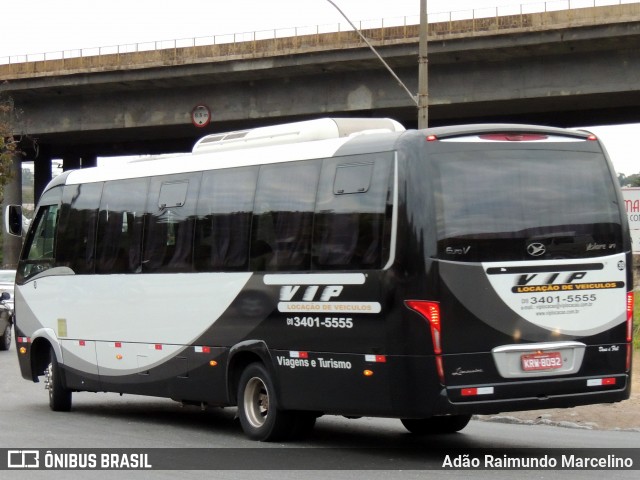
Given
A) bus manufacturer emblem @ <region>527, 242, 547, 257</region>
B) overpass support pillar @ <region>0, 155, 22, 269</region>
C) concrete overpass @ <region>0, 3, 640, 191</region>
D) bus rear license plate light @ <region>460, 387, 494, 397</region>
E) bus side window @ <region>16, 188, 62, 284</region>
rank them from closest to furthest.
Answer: bus rear license plate light @ <region>460, 387, 494, 397</region> → bus manufacturer emblem @ <region>527, 242, 547, 257</region> → bus side window @ <region>16, 188, 62, 284</region> → concrete overpass @ <region>0, 3, 640, 191</region> → overpass support pillar @ <region>0, 155, 22, 269</region>

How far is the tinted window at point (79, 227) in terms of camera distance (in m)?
15.3

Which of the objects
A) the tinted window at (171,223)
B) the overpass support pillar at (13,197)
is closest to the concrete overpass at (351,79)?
the overpass support pillar at (13,197)

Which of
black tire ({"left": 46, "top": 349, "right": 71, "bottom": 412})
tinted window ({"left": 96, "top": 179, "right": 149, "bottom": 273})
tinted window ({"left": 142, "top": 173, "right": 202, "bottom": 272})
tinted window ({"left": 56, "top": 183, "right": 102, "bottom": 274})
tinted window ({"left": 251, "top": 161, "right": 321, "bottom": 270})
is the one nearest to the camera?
tinted window ({"left": 251, "top": 161, "right": 321, "bottom": 270})

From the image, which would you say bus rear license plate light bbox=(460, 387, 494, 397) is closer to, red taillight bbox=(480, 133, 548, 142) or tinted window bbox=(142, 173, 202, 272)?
Result: red taillight bbox=(480, 133, 548, 142)

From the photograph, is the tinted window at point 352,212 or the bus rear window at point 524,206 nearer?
the bus rear window at point 524,206

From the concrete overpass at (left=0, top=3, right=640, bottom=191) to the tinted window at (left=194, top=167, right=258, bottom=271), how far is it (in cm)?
2590

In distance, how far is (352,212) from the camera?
11078 millimetres

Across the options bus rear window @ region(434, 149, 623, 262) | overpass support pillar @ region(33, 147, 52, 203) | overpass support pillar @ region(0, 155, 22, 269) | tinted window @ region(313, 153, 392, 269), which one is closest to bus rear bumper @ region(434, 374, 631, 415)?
bus rear window @ region(434, 149, 623, 262)

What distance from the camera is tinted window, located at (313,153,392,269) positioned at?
10.7 meters

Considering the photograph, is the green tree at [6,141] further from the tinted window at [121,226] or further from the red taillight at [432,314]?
the red taillight at [432,314]

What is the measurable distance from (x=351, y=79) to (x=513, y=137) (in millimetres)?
32667

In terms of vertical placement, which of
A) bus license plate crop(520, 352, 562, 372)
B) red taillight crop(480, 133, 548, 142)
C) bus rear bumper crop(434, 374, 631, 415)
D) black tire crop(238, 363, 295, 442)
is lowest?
black tire crop(238, 363, 295, 442)

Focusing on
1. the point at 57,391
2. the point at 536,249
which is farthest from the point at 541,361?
the point at 57,391

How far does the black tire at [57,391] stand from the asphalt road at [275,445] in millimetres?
158
